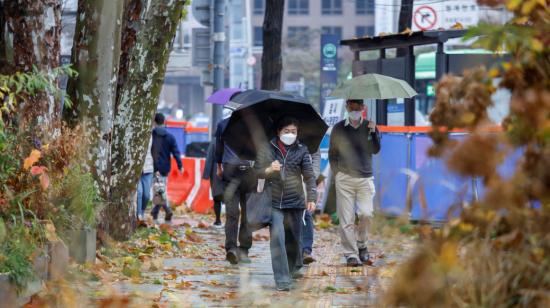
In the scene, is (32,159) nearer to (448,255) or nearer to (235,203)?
(235,203)

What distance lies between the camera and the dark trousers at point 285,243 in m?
10.5

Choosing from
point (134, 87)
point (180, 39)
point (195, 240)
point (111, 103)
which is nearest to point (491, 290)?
point (111, 103)

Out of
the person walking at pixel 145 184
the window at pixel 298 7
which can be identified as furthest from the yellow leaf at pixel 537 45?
the window at pixel 298 7

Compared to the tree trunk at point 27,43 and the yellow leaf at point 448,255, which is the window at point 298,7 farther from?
the yellow leaf at point 448,255

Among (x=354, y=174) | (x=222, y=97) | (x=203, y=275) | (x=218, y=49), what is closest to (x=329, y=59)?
(x=218, y=49)

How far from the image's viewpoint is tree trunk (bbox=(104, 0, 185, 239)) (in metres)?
13.8

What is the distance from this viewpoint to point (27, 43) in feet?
37.1

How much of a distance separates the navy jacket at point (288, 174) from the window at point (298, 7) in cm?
8427

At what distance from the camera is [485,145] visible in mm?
4617

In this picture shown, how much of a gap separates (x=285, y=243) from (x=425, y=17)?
23.4 metres

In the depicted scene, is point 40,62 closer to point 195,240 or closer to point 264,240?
point 195,240

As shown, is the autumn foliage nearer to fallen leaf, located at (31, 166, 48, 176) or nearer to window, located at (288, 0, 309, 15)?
fallen leaf, located at (31, 166, 48, 176)

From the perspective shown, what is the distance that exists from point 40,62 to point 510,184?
7.48m

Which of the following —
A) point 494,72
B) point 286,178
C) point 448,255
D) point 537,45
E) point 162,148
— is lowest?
point 162,148
